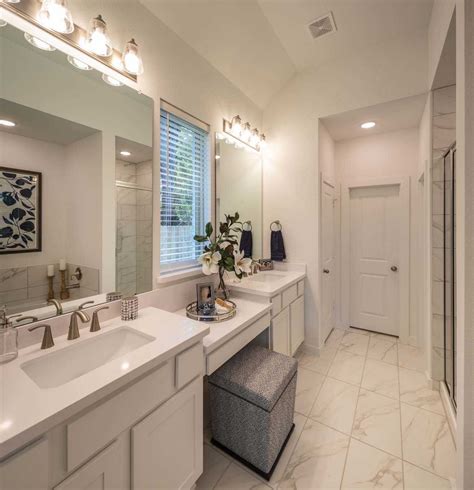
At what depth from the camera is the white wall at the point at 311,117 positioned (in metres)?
2.21

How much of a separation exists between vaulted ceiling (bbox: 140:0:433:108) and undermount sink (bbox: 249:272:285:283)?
193 cm

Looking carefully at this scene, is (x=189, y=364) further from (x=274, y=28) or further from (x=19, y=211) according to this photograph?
(x=274, y=28)

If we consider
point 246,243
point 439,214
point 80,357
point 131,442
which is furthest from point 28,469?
point 439,214

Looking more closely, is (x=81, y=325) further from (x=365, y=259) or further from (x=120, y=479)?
(x=365, y=259)

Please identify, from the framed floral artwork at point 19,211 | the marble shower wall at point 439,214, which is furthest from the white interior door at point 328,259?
the framed floral artwork at point 19,211

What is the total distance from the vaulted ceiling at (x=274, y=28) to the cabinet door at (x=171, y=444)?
2314 millimetres

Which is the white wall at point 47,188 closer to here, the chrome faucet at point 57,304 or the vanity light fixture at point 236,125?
the chrome faucet at point 57,304

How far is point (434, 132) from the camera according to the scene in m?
2.02

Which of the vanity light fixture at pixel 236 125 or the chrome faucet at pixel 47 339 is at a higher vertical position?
the vanity light fixture at pixel 236 125

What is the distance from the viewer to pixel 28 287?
1116mm

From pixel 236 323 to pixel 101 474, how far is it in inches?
35.3

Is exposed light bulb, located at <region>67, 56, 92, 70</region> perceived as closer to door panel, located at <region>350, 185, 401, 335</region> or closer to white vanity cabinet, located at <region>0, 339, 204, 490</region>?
white vanity cabinet, located at <region>0, 339, 204, 490</region>

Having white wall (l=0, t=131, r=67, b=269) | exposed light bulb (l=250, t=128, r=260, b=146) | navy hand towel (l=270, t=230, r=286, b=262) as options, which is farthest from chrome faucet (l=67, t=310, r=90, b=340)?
exposed light bulb (l=250, t=128, r=260, b=146)

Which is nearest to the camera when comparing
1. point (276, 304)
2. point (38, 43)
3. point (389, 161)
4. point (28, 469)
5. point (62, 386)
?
point (28, 469)
